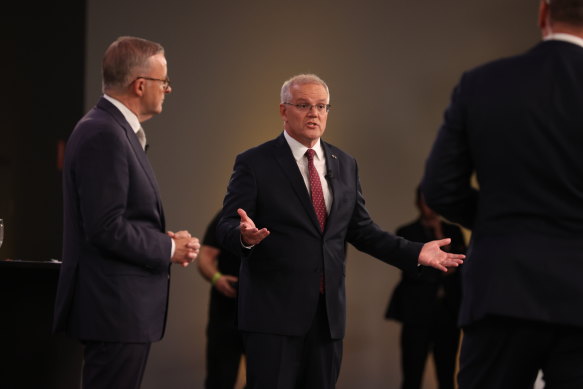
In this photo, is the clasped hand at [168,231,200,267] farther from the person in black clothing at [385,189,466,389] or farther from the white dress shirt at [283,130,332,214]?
the person in black clothing at [385,189,466,389]

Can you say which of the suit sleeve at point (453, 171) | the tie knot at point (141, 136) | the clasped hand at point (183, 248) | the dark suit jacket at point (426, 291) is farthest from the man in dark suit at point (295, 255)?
the dark suit jacket at point (426, 291)

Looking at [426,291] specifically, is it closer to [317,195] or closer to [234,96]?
[234,96]

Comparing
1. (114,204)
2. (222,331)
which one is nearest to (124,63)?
(114,204)

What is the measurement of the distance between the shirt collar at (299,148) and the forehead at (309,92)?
0.17 metres

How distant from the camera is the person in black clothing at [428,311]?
19.1 ft

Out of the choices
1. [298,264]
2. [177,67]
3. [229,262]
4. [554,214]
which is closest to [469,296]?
[554,214]

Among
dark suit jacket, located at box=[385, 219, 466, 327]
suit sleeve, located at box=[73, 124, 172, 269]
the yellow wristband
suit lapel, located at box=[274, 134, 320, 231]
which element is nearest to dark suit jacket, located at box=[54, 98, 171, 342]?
suit sleeve, located at box=[73, 124, 172, 269]

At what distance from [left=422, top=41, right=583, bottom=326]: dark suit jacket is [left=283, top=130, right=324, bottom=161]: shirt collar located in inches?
51.8

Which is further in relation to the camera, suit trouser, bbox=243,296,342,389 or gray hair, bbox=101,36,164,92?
suit trouser, bbox=243,296,342,389

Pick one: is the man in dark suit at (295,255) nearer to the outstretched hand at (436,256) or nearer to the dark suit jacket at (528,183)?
the outstretched hand at (436,256)

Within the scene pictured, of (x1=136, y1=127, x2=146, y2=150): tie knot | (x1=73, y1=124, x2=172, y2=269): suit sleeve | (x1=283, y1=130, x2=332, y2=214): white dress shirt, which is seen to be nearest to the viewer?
(x1=73, y1=124, x2=172, y2=269): suit sleeve

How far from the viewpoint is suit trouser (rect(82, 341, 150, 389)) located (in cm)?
258

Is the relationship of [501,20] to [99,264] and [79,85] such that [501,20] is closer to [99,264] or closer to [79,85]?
[79,85]

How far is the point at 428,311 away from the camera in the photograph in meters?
5.82
